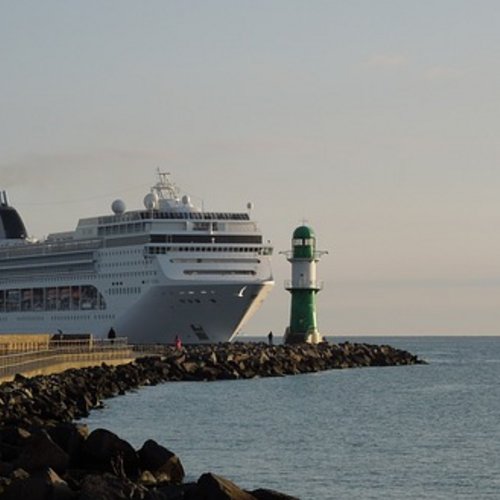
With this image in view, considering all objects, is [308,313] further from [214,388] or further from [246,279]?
[214,388]

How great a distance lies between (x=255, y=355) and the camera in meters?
65.2

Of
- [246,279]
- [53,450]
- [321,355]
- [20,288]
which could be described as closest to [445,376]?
[321,355]

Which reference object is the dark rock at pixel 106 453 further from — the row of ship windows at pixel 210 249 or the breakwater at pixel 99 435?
the row of ship windows at pixel 210 249

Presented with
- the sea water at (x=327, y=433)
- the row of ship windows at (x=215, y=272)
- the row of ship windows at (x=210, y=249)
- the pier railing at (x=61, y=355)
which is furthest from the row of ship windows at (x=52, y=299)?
the sea water at (x=327, y=433)

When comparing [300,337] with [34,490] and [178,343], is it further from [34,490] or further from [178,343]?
[34,490]

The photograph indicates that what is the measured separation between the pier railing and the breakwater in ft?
2.94

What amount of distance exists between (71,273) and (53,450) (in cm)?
6060

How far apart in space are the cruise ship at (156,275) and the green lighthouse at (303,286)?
8.62ft

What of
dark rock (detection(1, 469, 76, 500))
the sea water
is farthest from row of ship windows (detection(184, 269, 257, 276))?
dark rock (detection(1, 469, 76, 500))

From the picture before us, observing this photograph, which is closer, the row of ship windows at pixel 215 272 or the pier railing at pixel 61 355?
the pier railing at pixel 61 355

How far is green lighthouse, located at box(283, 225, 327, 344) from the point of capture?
68500 mm

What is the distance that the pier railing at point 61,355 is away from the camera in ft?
142

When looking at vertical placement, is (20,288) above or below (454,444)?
above

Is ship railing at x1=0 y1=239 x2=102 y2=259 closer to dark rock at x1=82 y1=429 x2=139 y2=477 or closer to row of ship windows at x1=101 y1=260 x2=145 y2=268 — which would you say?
row of ship windows at x1=101 y1=260 x2=145 y2=268
